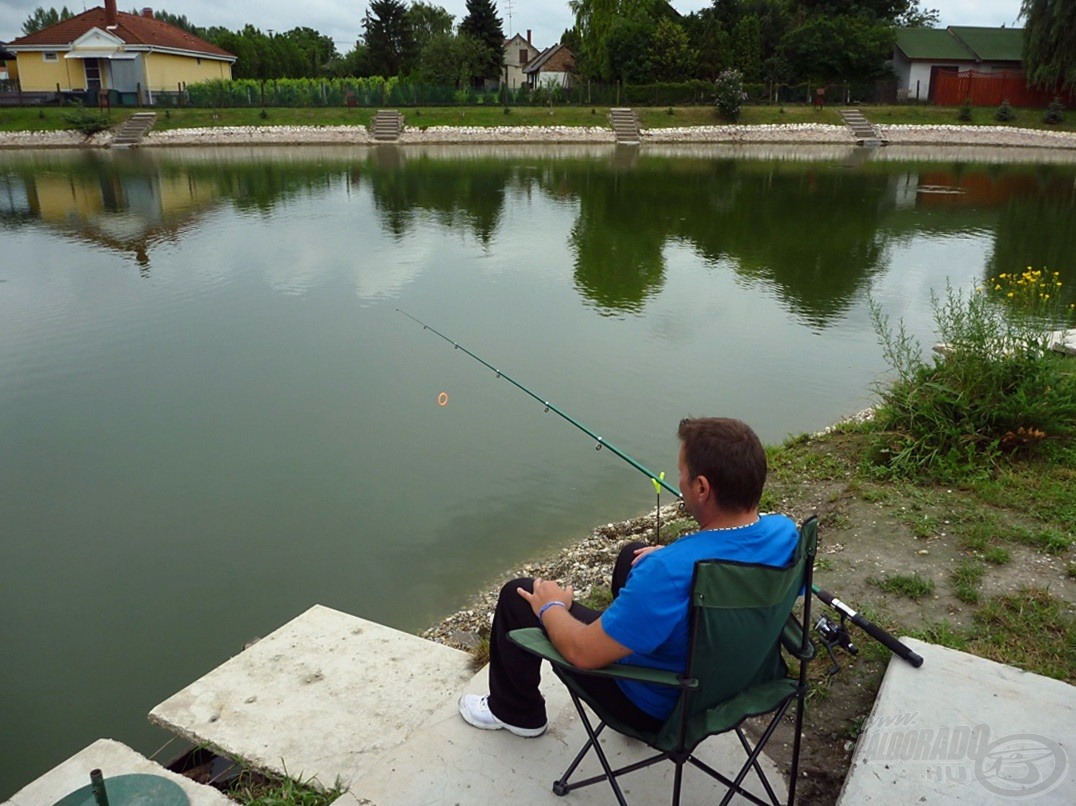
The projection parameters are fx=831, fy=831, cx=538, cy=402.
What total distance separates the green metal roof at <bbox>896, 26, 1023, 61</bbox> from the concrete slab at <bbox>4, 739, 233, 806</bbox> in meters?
53.1

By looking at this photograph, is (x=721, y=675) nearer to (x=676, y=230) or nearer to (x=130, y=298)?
(x=130, y=298)

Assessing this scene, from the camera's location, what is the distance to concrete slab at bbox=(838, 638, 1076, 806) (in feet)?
7.68

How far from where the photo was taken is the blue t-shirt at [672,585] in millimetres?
2002

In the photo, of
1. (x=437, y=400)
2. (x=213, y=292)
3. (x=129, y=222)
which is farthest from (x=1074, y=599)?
(x=129, y=222)

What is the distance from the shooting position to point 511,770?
101 inches

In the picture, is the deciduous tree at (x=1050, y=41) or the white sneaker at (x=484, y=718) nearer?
the white sneaker at (x=484, y=718)

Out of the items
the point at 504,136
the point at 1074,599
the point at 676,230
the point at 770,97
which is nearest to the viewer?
the point at 1074,599

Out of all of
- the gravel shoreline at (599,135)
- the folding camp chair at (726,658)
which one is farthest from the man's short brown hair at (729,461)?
the gravel shoreline at (599,135)

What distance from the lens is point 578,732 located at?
9.01 feet

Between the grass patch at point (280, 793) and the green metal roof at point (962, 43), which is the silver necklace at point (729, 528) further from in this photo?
the green metal roof at point (962, 43)

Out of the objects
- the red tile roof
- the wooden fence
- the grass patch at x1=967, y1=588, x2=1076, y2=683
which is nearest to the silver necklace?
the grass patch at x1=967, y1=588, x2=1076, y2=683

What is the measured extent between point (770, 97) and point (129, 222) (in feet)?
125

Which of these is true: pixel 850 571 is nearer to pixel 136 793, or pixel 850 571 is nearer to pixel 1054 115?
pixel 136 793

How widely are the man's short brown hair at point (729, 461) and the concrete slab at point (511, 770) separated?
1.01m
